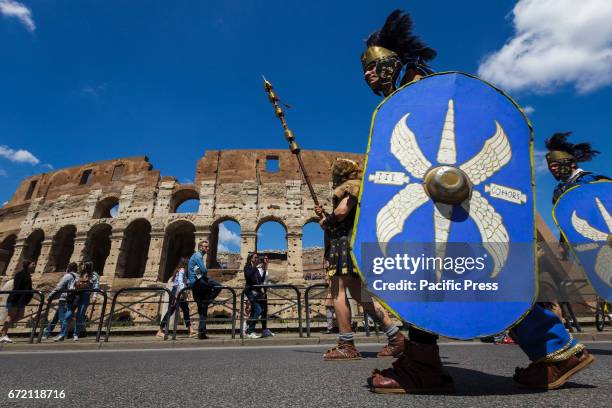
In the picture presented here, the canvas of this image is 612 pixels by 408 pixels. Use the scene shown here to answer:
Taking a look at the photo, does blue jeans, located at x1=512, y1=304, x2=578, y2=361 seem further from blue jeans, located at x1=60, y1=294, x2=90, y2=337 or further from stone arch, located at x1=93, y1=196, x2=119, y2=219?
stone arch, located at x1=93, y1=196, x2=119, y2=219

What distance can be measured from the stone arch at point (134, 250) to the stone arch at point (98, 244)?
40.9 inches

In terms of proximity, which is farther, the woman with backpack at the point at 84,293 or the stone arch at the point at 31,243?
the stone arch at the point at 31,243

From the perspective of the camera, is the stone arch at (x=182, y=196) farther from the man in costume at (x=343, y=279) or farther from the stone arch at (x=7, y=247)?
the man in costume at (x=343, y=279)

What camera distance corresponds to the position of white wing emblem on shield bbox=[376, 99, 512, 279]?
138 centimetres

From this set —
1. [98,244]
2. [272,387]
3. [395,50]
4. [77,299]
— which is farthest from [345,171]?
[98,244]

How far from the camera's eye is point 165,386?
1738mm

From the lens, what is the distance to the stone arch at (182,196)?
15555mm

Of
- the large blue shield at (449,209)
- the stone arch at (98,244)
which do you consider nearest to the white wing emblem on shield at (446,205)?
the large blue shield at (449,209)

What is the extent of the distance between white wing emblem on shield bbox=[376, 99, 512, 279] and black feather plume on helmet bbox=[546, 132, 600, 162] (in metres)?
3.40

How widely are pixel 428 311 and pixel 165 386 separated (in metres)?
1.39

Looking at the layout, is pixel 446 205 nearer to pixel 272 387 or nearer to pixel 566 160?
pixel 272 387

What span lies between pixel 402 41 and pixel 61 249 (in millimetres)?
19164

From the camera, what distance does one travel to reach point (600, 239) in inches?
109

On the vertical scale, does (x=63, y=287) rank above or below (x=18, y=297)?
above
